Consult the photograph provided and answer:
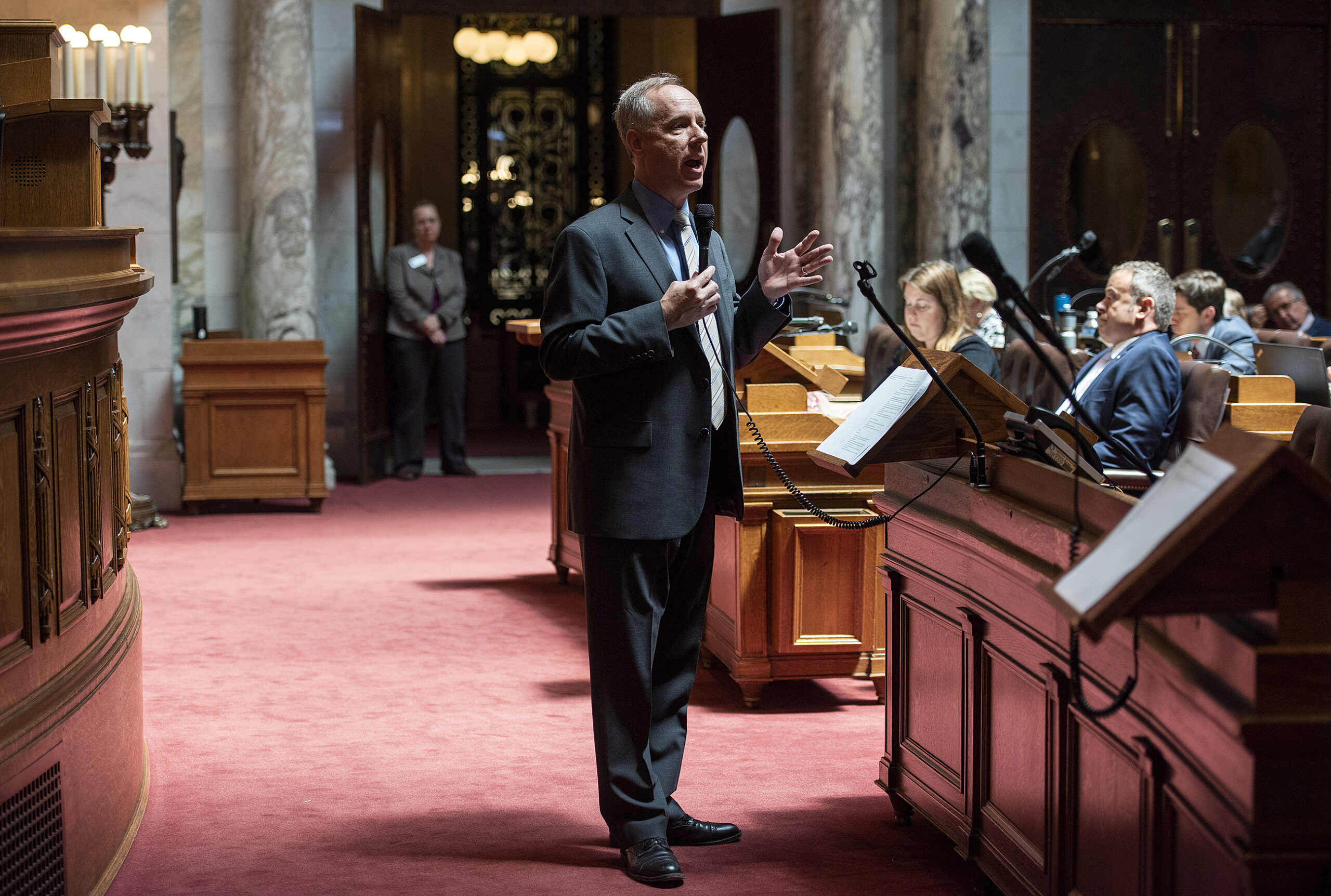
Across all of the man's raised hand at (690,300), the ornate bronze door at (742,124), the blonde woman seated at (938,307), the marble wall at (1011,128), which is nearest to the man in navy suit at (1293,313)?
the marble wall at (1011,128)

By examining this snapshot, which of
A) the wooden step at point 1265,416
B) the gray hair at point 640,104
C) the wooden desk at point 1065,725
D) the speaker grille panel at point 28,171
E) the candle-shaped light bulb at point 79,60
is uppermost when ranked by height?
the candle-shaped light bulb at point 79,60

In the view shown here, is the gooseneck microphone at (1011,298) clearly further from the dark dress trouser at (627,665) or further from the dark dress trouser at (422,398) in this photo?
the dark dress trouser at (422,398)

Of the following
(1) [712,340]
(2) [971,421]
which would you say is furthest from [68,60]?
(2) [971,421]

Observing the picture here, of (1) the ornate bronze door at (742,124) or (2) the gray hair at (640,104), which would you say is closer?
(2) the gray hair at (640,104)

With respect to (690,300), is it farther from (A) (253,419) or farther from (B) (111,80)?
(A) (253,419)

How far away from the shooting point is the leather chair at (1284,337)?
786 cm

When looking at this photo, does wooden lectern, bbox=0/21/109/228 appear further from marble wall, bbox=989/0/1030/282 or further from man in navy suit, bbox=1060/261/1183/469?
marble wall, bbox=989/0/1030/282

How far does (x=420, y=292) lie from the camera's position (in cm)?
1051

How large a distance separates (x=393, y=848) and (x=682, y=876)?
2.34ft

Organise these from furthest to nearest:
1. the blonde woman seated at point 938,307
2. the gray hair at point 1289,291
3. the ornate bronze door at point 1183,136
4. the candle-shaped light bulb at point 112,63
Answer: the ornate bronze door at point 1183,136 < the gray hair at point 1289,291 < the candle-shaped light bulb at point 112,63 < the blonde woman seated at point 938,307

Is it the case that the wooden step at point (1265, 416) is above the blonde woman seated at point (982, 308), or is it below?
below

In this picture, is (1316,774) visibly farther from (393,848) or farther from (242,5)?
(242,5)

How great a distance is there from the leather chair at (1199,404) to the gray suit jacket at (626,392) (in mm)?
2034

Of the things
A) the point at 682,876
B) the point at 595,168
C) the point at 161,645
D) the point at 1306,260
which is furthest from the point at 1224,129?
the point at 682,876
